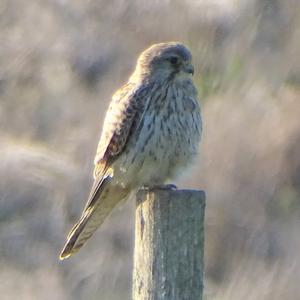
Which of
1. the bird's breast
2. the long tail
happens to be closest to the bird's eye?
the bird's breast

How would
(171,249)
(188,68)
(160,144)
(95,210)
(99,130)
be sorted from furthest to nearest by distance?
(99,130)
(188,68)
(95,210)
(160,144)
(171,249)

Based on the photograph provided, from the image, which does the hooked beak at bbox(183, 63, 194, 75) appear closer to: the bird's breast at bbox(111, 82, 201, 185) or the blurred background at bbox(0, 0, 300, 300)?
the bird's breast at bbox(111, 82, 201, 185)

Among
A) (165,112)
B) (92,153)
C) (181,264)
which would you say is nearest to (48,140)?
(92,153)

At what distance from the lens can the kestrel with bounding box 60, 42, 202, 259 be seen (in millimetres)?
7441

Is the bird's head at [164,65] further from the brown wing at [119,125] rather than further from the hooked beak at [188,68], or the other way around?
the brown wing at [119,125]

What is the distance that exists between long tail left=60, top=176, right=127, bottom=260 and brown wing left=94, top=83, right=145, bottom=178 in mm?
79

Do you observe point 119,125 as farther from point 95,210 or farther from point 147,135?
point 95,210

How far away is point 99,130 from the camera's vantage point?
1148cm

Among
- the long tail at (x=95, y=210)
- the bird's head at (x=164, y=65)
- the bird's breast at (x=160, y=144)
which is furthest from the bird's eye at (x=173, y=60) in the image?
the long tail at (x=95, y=210)

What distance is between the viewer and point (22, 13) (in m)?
13.5

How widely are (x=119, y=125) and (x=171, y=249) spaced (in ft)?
5.90

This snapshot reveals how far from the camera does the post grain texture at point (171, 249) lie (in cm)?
580

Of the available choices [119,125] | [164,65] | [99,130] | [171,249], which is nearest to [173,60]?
[164,65]

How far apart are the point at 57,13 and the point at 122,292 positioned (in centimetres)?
410
